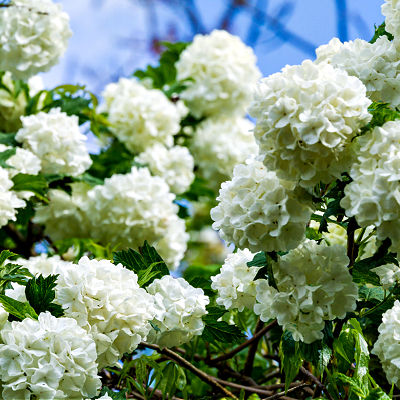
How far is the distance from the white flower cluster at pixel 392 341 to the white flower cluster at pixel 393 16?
57 cm

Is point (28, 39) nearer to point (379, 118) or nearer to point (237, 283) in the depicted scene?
point (237, 283)

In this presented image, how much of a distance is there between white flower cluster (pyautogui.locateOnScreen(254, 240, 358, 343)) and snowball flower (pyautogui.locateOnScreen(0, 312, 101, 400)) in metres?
0.37

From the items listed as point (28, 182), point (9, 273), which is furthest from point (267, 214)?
point (28, 182)

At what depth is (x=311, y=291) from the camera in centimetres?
132

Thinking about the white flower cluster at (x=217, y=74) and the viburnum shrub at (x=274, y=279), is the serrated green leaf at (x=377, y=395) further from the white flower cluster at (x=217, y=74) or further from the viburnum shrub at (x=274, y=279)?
the white flower cluster at (x=217, y=74)

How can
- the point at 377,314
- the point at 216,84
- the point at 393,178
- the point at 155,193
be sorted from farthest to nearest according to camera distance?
1. the point at 216,84
2. the point at 155,193
3. the point at 377,314
4. the point at 393,178

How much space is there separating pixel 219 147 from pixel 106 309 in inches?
80.2

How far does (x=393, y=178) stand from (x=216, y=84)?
2241 mm

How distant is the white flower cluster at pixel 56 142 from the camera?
2.43m

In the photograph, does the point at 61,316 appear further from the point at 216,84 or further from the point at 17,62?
the point at 216,84

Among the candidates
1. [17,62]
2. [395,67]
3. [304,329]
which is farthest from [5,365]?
[17,62]

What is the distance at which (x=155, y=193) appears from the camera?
262cm

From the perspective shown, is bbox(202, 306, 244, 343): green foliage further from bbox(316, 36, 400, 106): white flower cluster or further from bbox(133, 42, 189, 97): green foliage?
bbox(133, 42, 189, 97): green foliage

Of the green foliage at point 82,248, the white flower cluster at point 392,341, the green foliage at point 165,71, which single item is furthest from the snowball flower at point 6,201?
the green foliage at point 165,71
